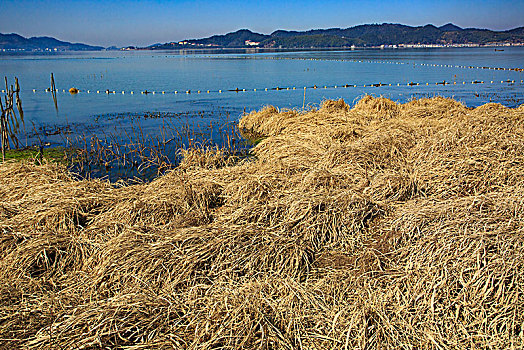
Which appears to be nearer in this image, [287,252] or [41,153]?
[287,252]

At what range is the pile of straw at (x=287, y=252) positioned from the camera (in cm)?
279

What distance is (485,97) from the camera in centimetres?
1842

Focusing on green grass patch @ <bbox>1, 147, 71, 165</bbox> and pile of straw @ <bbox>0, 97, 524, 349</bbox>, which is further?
green grass patch @ <bbox>1, 147, 71, 165</bbox>

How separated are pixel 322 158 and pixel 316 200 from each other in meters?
1.94

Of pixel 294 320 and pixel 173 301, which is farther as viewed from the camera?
pixel 173 301

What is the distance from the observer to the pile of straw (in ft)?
9.17

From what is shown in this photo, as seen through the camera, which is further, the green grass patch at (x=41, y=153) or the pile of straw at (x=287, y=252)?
the green grass patch at (x=41, y=153)

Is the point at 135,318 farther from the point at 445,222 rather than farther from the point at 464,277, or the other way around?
the point at 445,222

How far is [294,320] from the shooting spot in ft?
9.41

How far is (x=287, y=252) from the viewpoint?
3.88 meters

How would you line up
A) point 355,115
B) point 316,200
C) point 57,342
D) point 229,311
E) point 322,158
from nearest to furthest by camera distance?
point 57,342, point 229,311, point 316,200, point 322,158, point 355,115

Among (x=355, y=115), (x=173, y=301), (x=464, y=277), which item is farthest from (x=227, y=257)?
(x=355, y=115)

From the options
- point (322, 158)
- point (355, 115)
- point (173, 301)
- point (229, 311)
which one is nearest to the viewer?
point (229, 311)

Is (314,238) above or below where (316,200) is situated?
below
